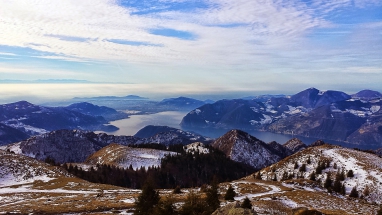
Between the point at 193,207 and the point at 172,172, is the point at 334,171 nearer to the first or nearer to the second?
the point at 193,207

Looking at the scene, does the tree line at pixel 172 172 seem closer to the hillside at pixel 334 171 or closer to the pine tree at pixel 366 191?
the hillside at pixel 334 171

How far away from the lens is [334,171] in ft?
229

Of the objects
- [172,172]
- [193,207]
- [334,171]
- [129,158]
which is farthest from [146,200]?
[129,158]

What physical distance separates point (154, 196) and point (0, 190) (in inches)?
1793

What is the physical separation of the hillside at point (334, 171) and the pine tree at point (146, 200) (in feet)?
139

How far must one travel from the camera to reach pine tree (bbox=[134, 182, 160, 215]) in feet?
84.7

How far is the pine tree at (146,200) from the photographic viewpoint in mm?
25812

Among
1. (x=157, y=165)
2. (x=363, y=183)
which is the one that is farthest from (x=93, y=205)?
(x=157, y=165)

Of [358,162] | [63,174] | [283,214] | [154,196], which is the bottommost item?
[63,174]

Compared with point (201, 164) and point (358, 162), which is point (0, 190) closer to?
point (358, 162)

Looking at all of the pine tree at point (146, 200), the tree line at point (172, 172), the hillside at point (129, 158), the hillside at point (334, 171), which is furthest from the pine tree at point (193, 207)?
the hillside at point (129, 158)

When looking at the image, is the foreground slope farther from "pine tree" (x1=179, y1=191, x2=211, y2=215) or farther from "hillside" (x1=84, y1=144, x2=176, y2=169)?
"hillside" (x1=84, y1=144, x2=176, y2=169)

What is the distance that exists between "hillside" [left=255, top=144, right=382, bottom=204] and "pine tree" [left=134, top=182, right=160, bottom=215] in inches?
1671

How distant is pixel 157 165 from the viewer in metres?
134
